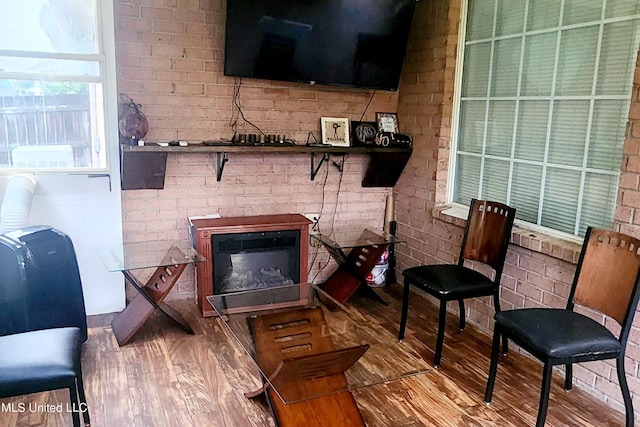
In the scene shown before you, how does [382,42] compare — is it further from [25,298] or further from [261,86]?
[25,298]

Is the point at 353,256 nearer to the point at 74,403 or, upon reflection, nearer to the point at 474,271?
the point at 474,271

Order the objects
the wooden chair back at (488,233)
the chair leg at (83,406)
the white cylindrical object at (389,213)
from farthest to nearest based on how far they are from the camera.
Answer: the white cylindrical object at (389,213) → the wooden chair back at (488,233) → the chair leg at (83,406)

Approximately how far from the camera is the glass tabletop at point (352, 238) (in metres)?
3.48

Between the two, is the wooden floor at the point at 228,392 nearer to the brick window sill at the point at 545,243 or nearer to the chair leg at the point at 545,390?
the chair leg at the point at 545,390

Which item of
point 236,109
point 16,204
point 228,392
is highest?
point 236,109

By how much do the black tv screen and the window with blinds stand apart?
1.81ft

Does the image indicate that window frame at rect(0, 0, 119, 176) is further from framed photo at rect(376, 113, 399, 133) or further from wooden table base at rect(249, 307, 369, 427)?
framed photo at rect(376, 113, 399, 133)

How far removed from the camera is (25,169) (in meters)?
3.11

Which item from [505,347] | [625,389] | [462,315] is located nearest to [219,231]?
[462,315]

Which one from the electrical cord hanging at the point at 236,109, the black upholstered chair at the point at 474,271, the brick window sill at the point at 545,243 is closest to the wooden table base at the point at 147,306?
the electrical cord hanging at the point at 236,109

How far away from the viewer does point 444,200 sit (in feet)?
12.3

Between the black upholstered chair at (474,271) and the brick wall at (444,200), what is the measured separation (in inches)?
5.4

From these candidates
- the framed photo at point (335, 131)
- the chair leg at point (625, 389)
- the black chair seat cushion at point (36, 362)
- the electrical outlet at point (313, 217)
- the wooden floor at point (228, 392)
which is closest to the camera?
the black chair seat cushion at point (36, 362)

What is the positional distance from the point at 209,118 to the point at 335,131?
0.95m
